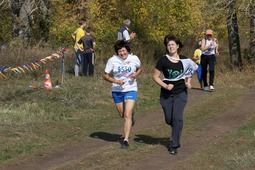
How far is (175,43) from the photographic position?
9234mm

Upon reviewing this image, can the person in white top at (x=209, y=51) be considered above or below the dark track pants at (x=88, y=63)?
above

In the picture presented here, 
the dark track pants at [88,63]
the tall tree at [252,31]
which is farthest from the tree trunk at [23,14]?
the tall tree at [252,31]

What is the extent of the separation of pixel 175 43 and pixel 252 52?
16.6 metres

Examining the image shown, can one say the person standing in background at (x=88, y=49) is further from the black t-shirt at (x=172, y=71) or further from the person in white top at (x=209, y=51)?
the black t-shirt at (x=172, y=71)

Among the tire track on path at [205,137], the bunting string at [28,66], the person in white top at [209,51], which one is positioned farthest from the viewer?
the person in white top at [209,51]

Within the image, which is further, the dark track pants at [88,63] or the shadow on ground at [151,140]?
the dark track pants at [88,63]

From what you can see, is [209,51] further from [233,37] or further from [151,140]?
[233,37]

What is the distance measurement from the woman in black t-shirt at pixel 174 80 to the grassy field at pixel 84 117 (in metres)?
0.61

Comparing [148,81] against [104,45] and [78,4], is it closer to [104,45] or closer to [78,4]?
[104,45]

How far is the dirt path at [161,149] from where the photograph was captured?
29.1 feet

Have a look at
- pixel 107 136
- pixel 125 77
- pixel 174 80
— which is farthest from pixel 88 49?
pixel 174 80

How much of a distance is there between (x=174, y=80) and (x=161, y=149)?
1.18 m

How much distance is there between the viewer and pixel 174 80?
9.25 m

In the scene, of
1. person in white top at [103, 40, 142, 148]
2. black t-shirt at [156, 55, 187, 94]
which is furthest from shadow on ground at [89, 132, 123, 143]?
black t-shirt at [156, 55, 187, 94]
